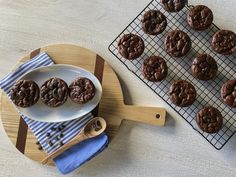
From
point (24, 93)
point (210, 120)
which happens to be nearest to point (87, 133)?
point (24, 93)

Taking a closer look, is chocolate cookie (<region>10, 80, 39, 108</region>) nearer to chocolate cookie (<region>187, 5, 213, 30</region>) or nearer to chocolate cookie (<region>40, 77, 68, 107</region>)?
chocolate cookie (<region>40, 77, 68, 107</region>)

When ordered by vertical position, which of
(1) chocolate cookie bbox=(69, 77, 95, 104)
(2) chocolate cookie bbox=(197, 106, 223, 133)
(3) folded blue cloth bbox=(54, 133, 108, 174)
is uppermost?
(2) chocolate cookie bbox=(197, 106, 223, 133)

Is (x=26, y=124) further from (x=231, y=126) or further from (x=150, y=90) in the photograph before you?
(x=231, y=126)

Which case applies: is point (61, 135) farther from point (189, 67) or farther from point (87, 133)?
point (189, 67)

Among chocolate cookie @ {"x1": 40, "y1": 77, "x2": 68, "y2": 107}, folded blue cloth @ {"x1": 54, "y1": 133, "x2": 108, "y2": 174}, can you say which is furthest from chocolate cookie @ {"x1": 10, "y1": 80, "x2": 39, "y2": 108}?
folded blue cloth @ {"x1": 54, "y1": 133, "x2": 108, "y2": 174}

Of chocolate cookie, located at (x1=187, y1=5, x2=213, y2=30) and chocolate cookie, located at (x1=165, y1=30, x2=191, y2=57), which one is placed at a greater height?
chocolate cookie, located at (x1=187, y1=5, x2=213, y2=30)

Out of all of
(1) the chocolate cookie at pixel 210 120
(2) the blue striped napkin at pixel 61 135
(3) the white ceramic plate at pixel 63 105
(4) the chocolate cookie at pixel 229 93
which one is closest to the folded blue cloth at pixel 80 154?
(2) the blue striped napkin at pixel 61 135

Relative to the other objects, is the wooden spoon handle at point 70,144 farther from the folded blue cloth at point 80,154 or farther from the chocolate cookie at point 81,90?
the chocolate cookie at point 81,90
